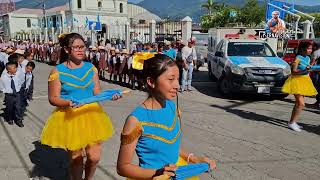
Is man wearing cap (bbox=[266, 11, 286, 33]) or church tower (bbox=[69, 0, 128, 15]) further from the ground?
church tower (bbox=[69, 0, 128, 15])

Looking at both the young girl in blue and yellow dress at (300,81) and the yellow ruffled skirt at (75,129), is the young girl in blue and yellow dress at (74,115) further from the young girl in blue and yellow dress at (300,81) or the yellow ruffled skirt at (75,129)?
the young girl in blue and yellow dress at (300,81)

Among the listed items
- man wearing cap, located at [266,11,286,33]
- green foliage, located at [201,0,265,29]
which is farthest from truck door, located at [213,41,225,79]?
green foliage, located at [201,0,265,29]

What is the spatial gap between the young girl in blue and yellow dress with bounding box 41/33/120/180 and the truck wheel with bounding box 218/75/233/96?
25.1 feet

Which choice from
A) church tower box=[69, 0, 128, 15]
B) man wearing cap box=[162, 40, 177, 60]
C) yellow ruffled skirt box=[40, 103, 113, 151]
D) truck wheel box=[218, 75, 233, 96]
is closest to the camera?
yellow ruffled skirt box=[40, 103, 113, 151]

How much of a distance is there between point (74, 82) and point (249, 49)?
9267 mm

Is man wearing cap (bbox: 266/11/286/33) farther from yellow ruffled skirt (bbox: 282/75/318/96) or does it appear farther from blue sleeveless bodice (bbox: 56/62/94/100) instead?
blue sleeveless bodice (bbox: 56/62/94/100)

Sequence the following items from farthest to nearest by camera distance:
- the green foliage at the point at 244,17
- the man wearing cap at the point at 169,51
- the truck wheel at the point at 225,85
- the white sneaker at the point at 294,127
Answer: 1. the green foliage at the point at 244,17
2. the man wearing cap at the point at 169,51
3. the truck wheel at the point at 225,85
4. the white sneaker at the point at 294,127

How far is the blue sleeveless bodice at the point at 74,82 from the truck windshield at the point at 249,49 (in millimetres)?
8676

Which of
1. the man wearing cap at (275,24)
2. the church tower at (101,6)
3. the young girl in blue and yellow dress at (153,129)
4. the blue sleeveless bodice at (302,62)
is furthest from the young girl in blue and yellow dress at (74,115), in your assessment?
the church tower at (101,6)

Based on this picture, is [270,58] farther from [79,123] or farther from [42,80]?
[42,80]

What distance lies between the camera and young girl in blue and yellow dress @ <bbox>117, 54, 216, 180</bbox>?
2305 mm

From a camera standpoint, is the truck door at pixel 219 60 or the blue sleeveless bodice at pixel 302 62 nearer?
the blue sleeveless bodice at pixel 302 62

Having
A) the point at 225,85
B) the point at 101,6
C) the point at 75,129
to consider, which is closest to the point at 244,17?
the point at 101,6

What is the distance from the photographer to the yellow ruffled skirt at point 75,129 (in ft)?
13.5
